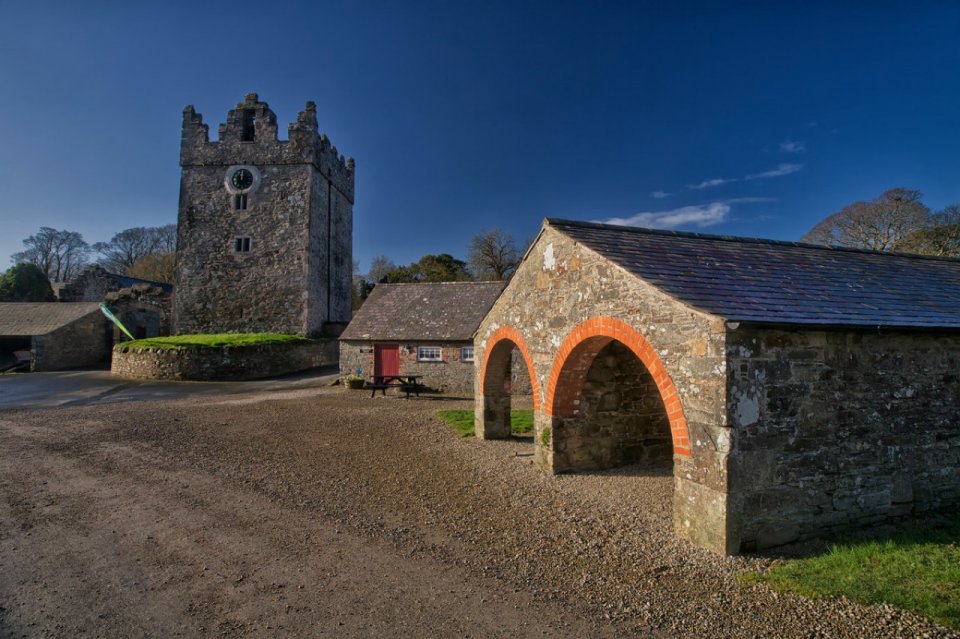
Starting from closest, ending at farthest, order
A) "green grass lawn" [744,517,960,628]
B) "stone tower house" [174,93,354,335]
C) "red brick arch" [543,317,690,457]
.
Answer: "green grass lawn" [744,517,960,628]
"red brick arch" [543,317,690,457]
"stone tower house" [174,93,354,335]

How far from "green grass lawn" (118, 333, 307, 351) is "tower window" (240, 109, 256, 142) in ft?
36.7

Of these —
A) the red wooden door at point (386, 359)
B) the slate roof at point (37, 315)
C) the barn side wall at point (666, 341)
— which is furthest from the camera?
the slate roof at point (37, 315)

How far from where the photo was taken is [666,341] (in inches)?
223

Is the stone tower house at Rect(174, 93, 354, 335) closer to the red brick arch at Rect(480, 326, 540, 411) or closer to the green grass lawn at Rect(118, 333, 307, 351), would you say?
the green grass lawn at Rect(118, 333, 307, 351)

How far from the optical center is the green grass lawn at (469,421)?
11.5 meters

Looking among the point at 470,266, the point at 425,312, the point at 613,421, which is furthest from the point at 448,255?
the point at 613,421

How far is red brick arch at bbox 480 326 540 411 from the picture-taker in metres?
8.65

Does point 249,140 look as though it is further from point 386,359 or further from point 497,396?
point 497,396

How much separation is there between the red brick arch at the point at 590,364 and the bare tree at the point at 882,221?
21439mm

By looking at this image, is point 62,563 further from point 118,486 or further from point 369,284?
point 369,284

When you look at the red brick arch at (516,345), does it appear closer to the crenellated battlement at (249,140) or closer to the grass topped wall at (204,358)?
the grass topped wall at (204,358)

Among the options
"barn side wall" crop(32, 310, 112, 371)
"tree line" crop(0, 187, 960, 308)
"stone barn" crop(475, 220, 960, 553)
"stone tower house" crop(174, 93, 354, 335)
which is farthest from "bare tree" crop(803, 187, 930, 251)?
"barn side wall" crop(32, 310, 112, 371)

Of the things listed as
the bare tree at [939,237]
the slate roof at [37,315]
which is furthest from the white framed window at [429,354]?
the bare tree at [939,237]

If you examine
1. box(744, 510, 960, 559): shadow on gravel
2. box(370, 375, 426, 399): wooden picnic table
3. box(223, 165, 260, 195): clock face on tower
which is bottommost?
box(744, 510, 960, 559): shadow on gravel
